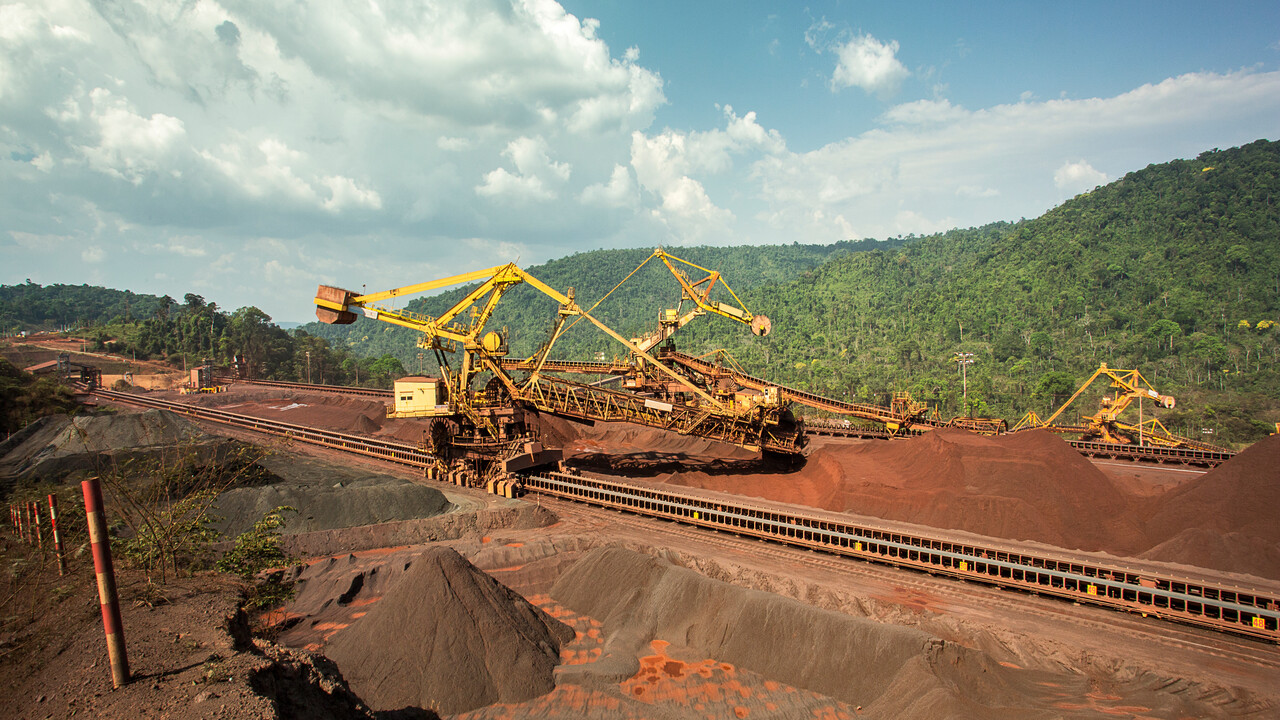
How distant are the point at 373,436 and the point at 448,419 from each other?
14.9 meters

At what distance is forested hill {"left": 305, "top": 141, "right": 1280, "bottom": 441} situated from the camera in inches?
2162

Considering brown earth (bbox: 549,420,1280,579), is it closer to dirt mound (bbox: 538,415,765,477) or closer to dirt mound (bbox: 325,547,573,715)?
dirt mound (bbox: 538,415,765,477)

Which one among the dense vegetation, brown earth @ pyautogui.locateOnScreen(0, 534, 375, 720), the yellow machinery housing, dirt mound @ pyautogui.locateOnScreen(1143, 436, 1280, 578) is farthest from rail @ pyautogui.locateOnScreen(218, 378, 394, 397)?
dirt mound @ pyautogui.locateOnScreen(1143, 436, 1280, 578)

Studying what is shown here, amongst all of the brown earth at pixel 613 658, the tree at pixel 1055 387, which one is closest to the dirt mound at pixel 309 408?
the brown earth at pixel 613 658

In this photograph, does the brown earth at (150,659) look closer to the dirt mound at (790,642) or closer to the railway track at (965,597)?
the dirt mound at (790,642)

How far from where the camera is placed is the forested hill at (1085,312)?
54906mm

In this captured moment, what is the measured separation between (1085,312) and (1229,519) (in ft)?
223

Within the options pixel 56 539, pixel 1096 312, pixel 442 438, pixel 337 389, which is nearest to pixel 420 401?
pixel 442 438

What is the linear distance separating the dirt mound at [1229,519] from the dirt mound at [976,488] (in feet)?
3.64

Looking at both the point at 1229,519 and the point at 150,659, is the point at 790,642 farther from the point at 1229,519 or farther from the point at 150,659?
the point at 1229,519

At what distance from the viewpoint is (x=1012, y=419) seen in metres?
53.4

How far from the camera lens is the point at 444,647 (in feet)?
34.5

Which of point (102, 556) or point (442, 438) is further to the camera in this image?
point (442, 438)

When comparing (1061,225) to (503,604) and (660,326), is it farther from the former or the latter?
(503,604)
